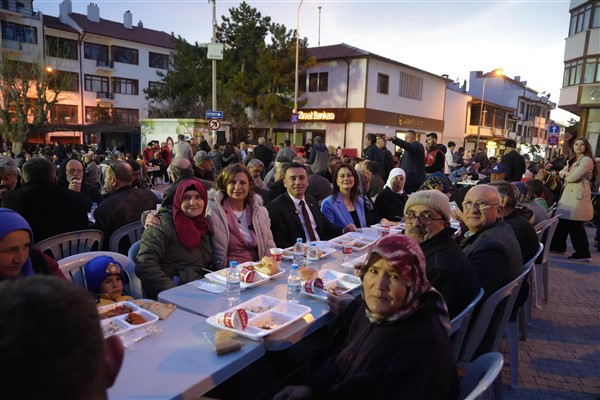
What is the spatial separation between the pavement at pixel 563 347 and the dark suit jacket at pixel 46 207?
4.51m

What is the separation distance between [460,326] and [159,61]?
43.0 m

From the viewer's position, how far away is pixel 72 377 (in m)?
0.80

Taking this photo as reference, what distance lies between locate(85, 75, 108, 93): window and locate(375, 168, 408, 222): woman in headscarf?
3604cm

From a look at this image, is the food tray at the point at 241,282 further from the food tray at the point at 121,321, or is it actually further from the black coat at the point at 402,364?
the black coat at the point at 402,364

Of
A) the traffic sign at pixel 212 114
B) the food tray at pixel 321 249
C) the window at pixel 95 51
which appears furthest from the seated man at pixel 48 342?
the window at pixel 95 51

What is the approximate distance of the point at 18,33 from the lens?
3108 cm

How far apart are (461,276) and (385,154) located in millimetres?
9180

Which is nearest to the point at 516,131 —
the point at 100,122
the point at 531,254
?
the point at 100,122

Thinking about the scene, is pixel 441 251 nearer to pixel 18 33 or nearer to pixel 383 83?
pixel 383 83

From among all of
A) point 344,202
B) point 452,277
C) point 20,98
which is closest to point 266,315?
point 452,277

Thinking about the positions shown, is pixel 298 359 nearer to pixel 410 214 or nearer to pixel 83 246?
pixel 410 214

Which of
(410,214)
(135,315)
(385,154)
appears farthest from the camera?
(385,154)

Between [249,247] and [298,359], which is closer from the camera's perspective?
[298,359]

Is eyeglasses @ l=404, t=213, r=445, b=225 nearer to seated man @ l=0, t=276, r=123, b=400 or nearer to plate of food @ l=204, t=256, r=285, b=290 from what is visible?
plate of food @ l=204, t=256, r=285, b=290
